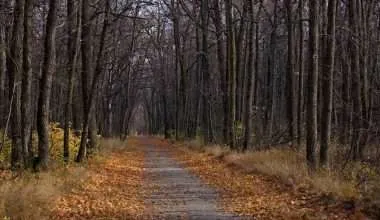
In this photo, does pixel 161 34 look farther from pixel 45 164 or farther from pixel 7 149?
pixel 45 164

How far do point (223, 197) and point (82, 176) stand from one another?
205 inches

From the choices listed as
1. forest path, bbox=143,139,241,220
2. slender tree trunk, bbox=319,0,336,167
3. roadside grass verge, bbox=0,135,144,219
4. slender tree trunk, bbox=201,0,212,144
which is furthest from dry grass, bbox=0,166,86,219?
slender tree trunk, bbox=201,0,212,144

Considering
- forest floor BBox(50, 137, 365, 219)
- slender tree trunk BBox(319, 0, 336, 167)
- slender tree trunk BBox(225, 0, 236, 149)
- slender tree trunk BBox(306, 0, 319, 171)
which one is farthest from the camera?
slender tree trunk BBox(225, 0, 236, 149)

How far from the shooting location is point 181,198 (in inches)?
579

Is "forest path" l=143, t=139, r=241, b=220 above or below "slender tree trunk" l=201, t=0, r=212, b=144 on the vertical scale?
below

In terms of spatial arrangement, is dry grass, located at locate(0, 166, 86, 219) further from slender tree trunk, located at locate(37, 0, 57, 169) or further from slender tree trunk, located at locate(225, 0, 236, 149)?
slender tree trunk, located at locate(225, 0, 236, 149)

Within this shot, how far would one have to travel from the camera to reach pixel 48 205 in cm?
1172

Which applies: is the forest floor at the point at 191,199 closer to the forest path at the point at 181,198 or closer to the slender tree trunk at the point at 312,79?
the forest path at the point at 181,198

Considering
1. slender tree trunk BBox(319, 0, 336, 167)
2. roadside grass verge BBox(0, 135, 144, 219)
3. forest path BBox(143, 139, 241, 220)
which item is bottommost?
forest path BBox(143, 139, 241, 220)

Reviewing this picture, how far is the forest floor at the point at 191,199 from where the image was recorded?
1171 cm

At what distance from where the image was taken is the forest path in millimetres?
11953

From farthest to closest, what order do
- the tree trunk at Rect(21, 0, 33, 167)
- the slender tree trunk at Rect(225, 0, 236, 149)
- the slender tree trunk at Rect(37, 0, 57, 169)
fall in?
the slender tree trunk at Rect(225, 0, 236, 149)
the slender tree trunk at Rect(37, 0, 57, 169)
the tree trunk at Rect(21, 0, 33, 167)

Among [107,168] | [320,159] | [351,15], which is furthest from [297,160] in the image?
[107,168]

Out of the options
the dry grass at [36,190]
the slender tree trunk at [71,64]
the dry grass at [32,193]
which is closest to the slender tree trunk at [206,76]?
the slender tree trunk at [71,64]
